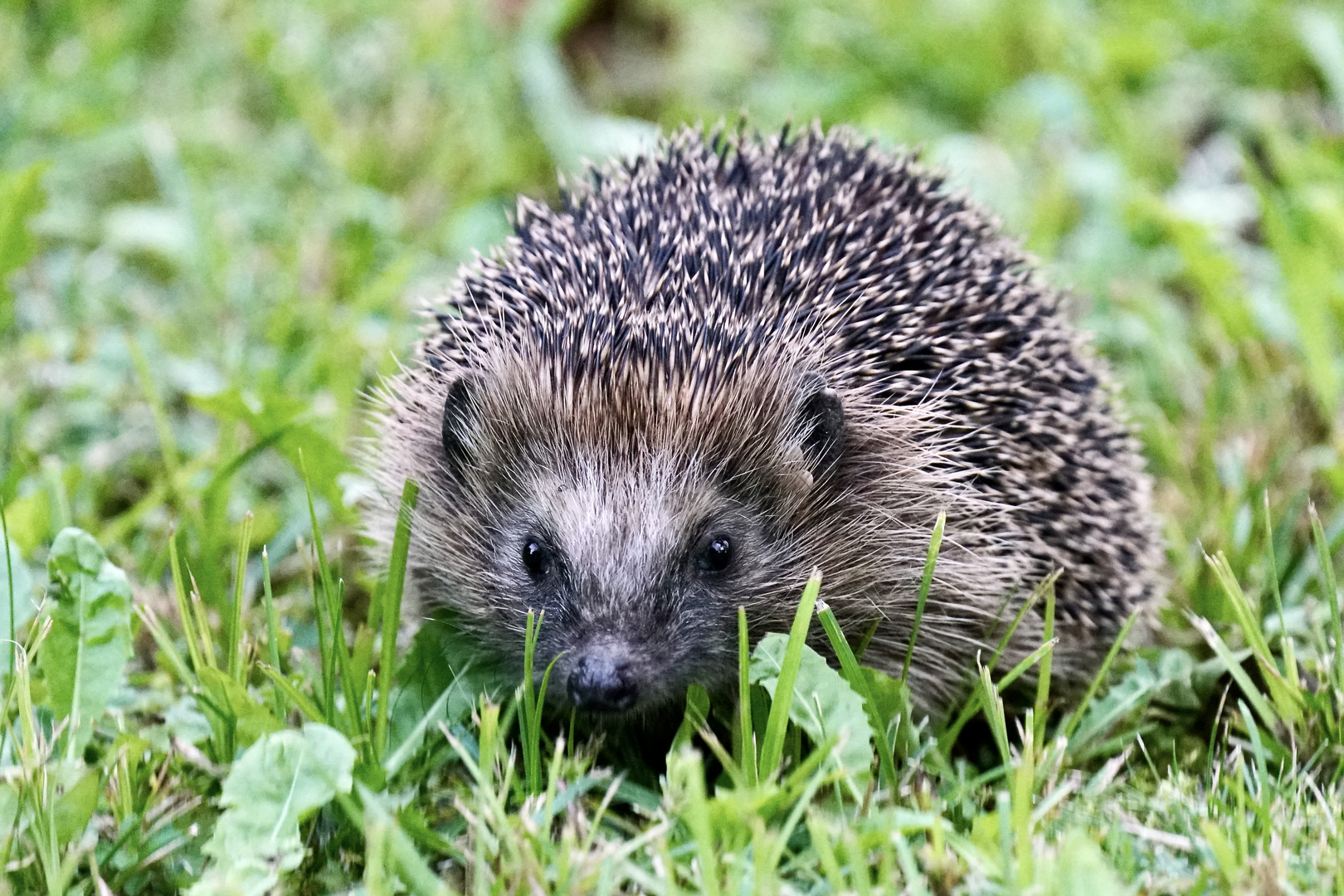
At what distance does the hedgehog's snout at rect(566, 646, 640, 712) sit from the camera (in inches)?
108

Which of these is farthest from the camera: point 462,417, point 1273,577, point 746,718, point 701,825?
point 462,417

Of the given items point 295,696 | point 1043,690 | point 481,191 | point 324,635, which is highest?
point 481,191

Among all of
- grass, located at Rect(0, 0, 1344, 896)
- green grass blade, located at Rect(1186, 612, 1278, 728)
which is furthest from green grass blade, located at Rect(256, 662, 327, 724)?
green grass blade, located at Rect(1186, 612, 1278, 728)

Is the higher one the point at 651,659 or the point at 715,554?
the point at 715,554

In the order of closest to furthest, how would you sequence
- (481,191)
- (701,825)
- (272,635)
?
(701,825), (272,635), (481,191)

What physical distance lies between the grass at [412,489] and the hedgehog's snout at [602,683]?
96mm

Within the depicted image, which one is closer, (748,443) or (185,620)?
(185,620)

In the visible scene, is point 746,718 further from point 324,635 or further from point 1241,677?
point 1241,677

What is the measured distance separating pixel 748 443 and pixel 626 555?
1.26 feet

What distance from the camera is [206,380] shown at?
179 inches

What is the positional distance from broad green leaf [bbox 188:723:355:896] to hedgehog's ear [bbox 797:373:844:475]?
3.96 feet

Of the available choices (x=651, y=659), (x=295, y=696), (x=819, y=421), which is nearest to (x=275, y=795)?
(x=295, y=696)

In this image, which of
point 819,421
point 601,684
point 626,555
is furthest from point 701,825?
point 819,421

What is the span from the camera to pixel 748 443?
308 cm
